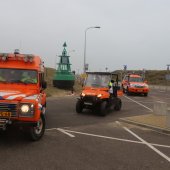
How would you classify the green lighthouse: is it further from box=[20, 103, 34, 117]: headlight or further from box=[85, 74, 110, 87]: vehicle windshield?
box=[20, 103, 34, 117]: headlight

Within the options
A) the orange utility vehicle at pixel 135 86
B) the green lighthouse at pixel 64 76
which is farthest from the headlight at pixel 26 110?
the green lighthouse at pixel 64 76

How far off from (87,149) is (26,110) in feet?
5.87

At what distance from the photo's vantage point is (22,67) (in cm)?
992

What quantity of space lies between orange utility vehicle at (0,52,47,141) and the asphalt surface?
585 mm

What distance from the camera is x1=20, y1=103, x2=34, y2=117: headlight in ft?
25.1

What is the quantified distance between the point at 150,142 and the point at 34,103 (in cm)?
354

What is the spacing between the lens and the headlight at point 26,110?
301 inches

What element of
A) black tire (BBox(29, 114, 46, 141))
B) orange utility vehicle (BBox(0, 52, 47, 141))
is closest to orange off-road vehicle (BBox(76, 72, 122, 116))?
orange utility vehicle (BBox(0, 52, 47, 141))

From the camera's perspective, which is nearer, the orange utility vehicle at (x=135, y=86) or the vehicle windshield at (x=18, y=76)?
the vehicle windshield at (x=18, y=76)

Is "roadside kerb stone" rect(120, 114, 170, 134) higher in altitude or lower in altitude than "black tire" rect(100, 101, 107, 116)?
lower

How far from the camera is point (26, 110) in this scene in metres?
7.67

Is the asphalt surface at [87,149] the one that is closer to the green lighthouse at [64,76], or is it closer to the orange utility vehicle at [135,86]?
the orange utility vehicle at [135,86]

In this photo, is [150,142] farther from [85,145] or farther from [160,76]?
[160,76]

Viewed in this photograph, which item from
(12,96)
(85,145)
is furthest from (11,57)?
(85,145)
